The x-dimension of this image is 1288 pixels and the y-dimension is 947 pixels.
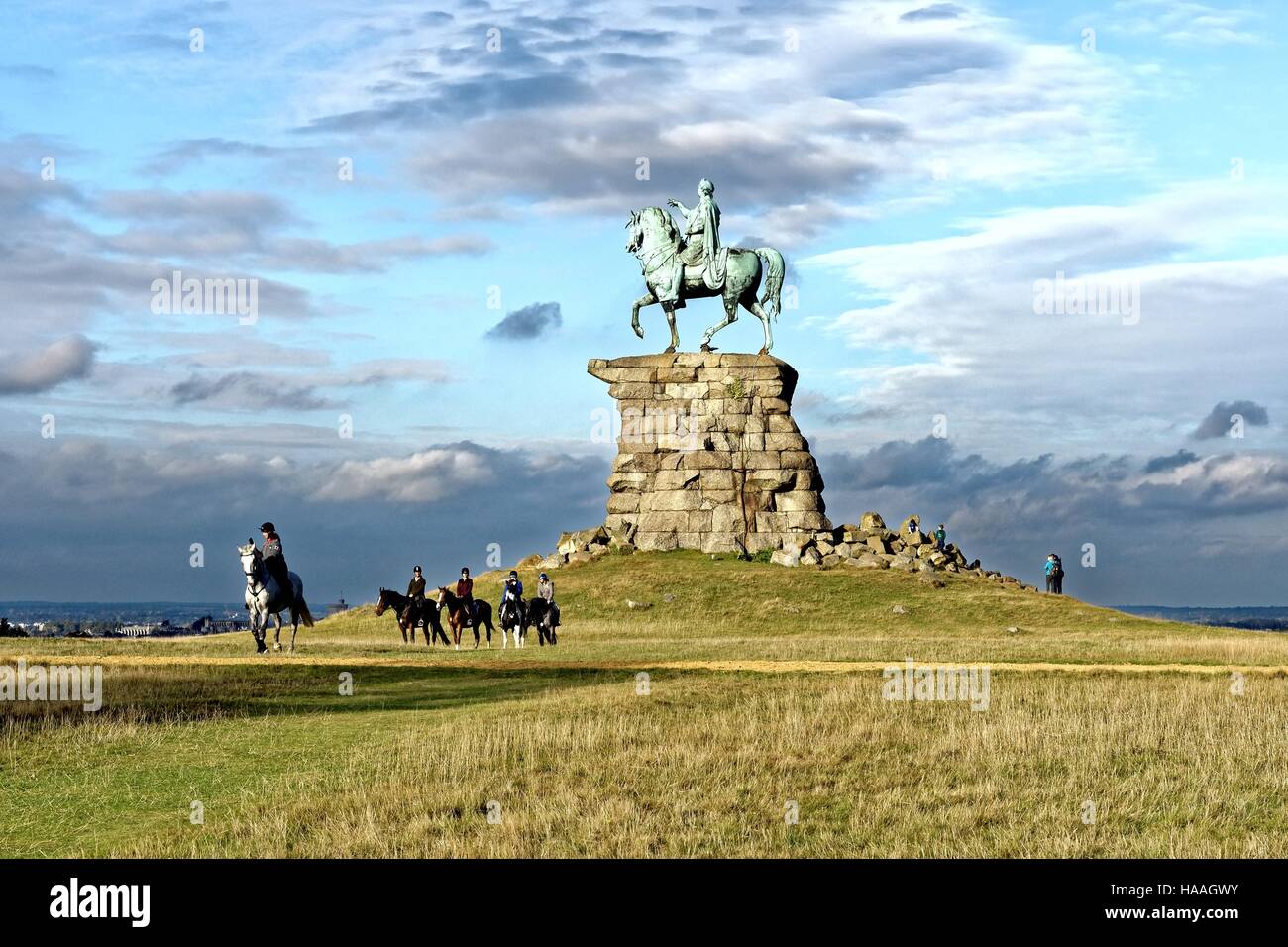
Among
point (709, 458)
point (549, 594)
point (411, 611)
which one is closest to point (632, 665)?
point (549, 594)

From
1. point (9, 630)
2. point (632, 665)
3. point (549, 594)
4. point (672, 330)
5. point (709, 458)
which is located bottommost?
point (632, 665)

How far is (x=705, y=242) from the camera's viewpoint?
180 ft

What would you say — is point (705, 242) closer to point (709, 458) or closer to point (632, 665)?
point (709, 458)

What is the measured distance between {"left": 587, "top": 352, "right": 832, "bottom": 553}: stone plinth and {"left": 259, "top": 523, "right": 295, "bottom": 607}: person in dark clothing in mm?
22272

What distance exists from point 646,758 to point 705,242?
134 ft

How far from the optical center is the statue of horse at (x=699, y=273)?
54719 mm

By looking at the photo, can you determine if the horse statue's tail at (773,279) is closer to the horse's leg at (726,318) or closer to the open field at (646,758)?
the horse's leg at (726,318)

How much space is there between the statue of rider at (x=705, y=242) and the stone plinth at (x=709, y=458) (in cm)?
309

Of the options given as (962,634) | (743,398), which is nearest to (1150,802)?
(962,634)

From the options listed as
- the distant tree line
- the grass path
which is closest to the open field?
the grass path

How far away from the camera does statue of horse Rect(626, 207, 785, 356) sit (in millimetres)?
54719

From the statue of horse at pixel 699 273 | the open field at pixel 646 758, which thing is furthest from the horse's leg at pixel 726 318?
the open field at pixel 646 758

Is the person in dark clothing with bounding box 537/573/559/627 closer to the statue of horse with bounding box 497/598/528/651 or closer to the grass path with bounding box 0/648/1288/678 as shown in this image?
the statue of horse with bounding box 497/598/528/651

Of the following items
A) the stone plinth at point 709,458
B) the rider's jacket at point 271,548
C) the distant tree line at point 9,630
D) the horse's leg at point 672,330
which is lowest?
the distant tree line at point 9,630
